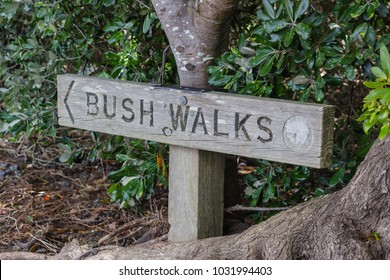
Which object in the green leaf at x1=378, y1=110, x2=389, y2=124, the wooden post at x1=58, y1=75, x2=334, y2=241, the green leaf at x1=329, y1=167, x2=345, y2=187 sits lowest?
the green leaf at x1=329, y1=167, x2=345, y2=187

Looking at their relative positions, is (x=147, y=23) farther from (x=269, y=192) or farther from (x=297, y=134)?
(x=297, y=134)

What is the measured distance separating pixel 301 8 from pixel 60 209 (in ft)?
6.75

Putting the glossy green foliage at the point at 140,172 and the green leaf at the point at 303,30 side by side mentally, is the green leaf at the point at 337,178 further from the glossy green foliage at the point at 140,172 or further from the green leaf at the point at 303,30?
the glossy green foliage at the point at 140,172

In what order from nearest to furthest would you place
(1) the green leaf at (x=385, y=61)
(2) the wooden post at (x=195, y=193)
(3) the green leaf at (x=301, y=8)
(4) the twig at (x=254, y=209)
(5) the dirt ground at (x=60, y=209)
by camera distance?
(1) the green leaf at (x=385, y=61) < (3) the green leaf at (x=301, y=8) < (2) the wooden post at (x=195, y=193) < (4) the twig at (x=254, y=209) < (5) the dirt ground at (x=60, y=209)

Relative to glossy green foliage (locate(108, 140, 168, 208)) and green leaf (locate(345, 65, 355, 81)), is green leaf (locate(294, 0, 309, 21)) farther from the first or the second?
glossy green foliage (locate(108, 140, 168, 208))

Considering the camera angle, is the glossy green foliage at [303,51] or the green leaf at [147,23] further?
the green leaf at [147,23]

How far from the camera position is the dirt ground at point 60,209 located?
4008mm

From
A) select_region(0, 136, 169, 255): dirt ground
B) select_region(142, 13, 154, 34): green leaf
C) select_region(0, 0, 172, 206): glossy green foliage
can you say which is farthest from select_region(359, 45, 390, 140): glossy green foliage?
select_region(0, 136, 169, 255): dirt ground

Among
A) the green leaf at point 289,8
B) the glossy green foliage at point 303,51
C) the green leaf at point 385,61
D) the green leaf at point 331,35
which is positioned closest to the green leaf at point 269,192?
the glossy green foliage at point 303,51

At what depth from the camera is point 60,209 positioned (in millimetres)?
4434

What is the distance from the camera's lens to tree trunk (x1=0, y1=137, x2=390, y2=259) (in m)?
2.99

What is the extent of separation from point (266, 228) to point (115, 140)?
4.27 feet

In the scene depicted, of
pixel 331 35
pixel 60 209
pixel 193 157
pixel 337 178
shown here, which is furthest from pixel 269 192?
pixel 60 209

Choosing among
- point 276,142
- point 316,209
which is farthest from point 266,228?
point 276,142
